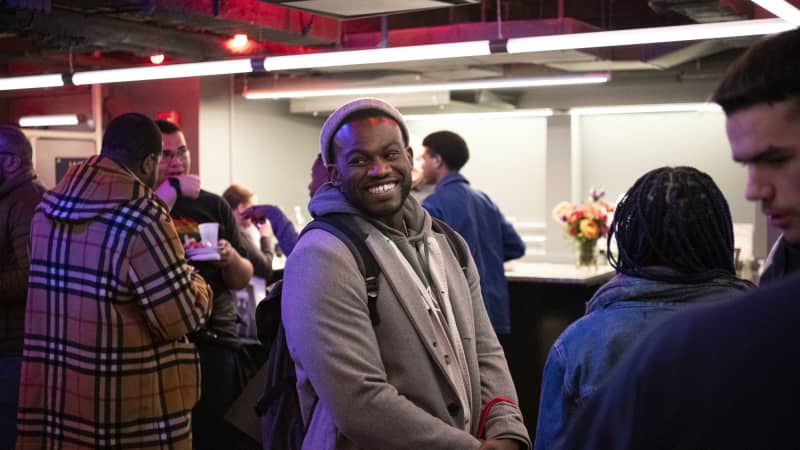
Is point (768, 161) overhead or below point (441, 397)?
overhead

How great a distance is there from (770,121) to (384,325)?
4.28 feet

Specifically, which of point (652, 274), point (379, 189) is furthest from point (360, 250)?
point (652, 274)

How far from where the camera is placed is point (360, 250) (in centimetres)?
226

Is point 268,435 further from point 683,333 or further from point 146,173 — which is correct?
point 683,333

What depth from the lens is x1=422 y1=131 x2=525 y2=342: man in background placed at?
221 inches

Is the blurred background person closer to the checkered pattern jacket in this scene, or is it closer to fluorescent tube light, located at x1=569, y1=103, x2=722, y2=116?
the checkered pattern jacket

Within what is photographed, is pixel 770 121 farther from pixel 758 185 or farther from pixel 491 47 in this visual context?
pixel 491 47

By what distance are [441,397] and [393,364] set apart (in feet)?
0.45

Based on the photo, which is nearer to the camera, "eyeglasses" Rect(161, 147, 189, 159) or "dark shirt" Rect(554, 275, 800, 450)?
"dark shirt" Rect(554, 275, 800, 450)

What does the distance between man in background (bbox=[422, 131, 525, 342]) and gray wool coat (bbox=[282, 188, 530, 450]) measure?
3252 millimetres

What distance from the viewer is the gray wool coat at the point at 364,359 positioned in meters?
2.14

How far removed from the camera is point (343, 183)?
2389mm

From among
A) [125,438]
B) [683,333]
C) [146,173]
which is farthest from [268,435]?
[683,333]

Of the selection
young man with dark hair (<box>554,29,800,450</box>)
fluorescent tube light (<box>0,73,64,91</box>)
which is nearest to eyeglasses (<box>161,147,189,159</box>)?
fluorescent tube light (<box>0,73,64,91</box>)
